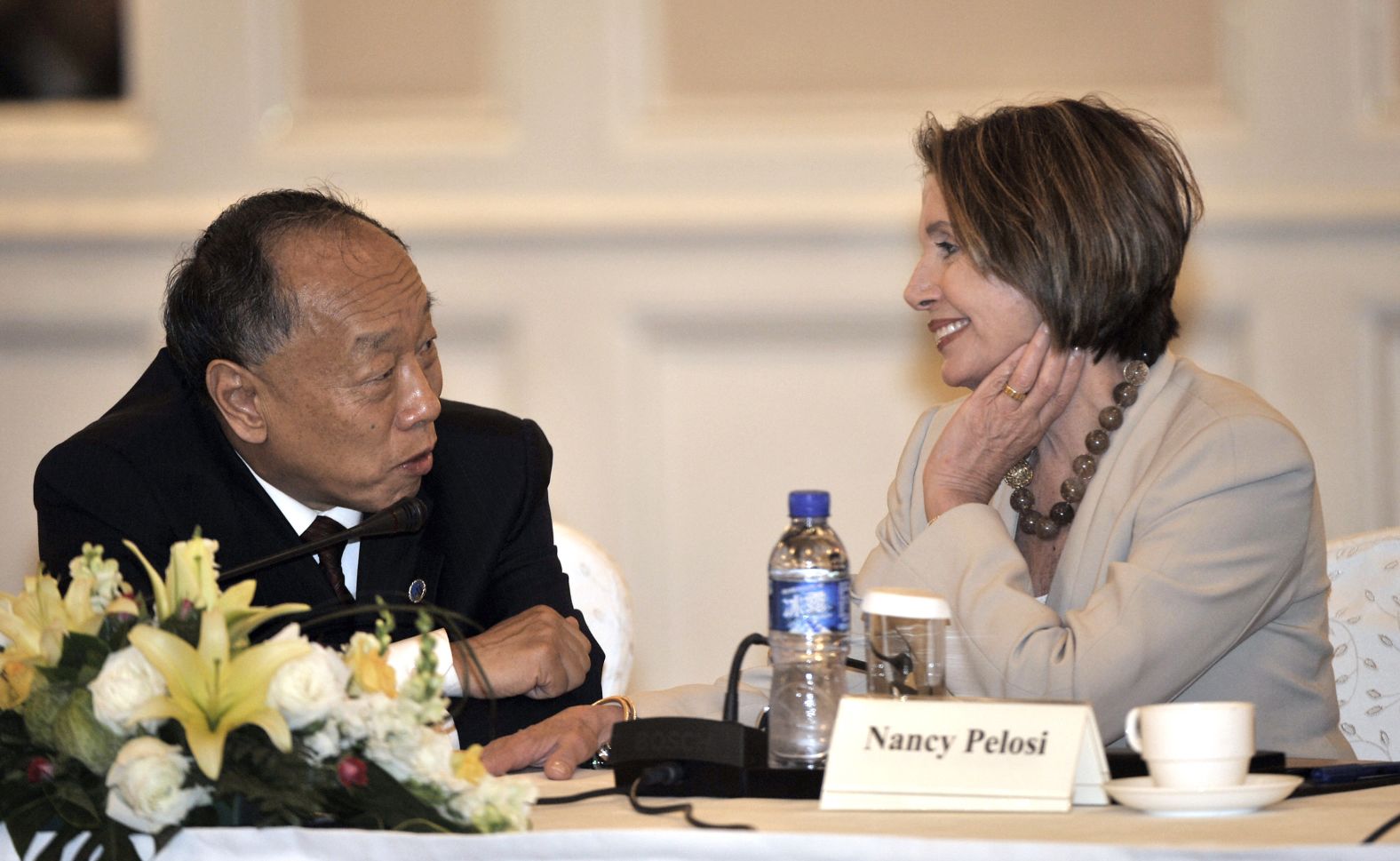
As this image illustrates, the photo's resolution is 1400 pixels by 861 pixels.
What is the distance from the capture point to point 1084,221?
2.07m

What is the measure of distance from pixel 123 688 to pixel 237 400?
3.43ft

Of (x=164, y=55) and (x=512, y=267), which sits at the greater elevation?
(x=164, y=55)

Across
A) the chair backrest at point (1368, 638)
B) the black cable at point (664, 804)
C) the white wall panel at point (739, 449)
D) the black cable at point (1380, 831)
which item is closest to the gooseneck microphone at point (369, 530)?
the black cable at point (664, 804)

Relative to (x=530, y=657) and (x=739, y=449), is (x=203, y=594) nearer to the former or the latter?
(x=530, y=657)

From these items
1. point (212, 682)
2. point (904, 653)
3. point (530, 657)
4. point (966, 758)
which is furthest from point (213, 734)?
point (530, 657)

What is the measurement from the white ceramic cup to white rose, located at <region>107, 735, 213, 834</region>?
0.77m

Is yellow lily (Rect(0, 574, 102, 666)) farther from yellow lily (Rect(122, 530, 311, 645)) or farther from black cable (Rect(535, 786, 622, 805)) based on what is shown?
black cable (Rect(535, 786, 622, 805))

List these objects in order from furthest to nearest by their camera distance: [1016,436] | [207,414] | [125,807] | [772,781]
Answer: [207,414], [1016,436], [772,781], [125,807]

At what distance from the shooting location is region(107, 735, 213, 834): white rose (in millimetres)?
1233

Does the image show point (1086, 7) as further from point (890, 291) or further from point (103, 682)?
point (103, 682)

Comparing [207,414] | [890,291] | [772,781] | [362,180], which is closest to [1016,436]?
[772,781]

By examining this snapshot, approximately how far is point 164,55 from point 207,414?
5.40 ft

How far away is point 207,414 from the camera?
235cm

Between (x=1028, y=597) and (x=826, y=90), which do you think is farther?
(x=826, y=90)
